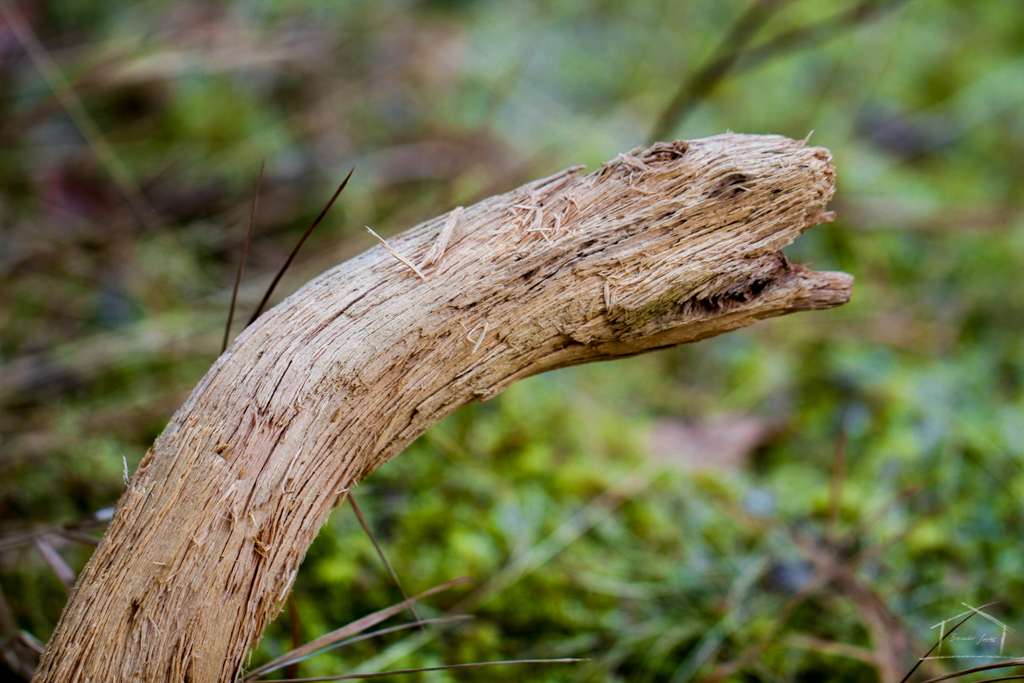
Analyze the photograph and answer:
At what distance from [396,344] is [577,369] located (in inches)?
56.4

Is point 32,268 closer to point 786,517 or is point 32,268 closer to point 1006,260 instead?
point 786,517

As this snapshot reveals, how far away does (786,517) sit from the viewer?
1604 millimetres

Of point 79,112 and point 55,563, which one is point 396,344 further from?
point 79,112

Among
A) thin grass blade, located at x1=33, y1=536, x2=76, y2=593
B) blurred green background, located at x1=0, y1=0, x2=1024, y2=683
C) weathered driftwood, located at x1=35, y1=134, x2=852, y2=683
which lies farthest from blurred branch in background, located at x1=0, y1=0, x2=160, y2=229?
weathered driftwood, located at x1=35, y1=134, x2=852, y2=683

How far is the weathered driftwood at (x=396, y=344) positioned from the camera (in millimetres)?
715

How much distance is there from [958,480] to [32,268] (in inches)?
105

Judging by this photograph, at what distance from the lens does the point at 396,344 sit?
76 cm

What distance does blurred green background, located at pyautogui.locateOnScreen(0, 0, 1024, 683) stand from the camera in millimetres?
1343

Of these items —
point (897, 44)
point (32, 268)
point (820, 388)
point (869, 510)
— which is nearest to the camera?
point (869, 510)

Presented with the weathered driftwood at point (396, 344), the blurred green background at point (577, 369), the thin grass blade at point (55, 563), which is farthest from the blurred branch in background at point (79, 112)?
the weathered driftwood at point (396, 344)

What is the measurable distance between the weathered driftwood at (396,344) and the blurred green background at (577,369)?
265 millimetres

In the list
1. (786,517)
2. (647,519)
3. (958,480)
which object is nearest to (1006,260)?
(958,480)

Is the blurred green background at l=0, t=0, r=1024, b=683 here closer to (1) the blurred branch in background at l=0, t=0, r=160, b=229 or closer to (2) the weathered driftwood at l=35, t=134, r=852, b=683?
(1) the blurred branch in background at l=0, t=0, r=160, b=229

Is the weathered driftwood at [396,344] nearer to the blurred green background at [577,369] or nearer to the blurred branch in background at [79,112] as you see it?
the blurred green background at [577,369]
